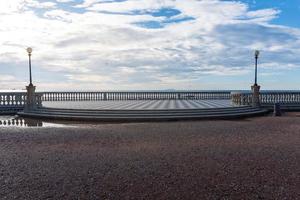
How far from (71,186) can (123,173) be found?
48.8 inches

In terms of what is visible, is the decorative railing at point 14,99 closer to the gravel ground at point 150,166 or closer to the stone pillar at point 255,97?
the gravel ground at point 150,166

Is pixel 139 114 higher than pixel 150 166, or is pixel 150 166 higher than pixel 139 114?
pixel 139 114

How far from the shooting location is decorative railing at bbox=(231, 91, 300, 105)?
1021 inches

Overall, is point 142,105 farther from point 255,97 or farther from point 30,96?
point 255,97

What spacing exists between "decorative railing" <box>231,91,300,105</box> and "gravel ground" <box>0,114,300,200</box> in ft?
45.5

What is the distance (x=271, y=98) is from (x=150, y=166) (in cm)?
2233

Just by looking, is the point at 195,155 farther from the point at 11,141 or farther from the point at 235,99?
the point at 235,99

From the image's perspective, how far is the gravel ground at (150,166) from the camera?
5.66 m

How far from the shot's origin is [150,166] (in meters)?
7.34

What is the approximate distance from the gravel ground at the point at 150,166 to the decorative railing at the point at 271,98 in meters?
13.9

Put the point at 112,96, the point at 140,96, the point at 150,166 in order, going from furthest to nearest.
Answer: the point at 140,96, the point at 112,96, the point at 150,166

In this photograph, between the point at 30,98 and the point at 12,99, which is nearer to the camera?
the point at 30,98

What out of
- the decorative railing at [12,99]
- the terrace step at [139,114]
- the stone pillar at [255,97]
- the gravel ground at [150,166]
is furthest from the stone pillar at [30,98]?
the stone pillar at [255,97]

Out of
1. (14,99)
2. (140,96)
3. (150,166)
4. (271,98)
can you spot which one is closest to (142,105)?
(14,99)
